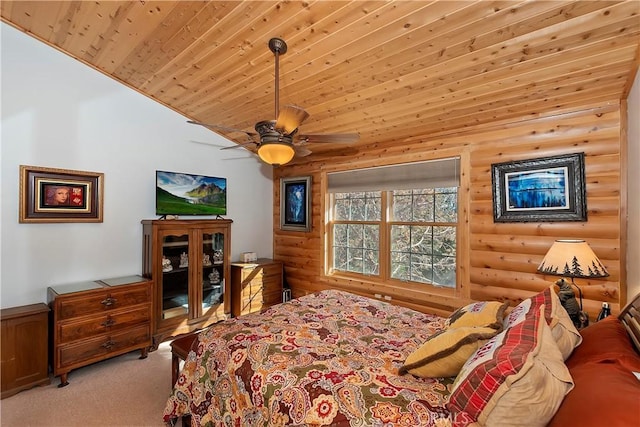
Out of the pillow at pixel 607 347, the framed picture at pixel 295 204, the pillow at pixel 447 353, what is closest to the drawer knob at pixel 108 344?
the framed picture at pixel 295 204

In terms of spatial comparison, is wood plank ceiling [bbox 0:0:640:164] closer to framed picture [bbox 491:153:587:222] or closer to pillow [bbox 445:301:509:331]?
framed picture [bbox 491:153:587:222]

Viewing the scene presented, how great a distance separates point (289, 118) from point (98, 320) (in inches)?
107

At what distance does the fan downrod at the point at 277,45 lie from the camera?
233cm

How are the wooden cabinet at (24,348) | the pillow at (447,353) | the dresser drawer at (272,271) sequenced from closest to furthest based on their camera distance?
the pillow at (447,353) → the wooden cabinet at (24,348) → the dresser drawer at (272,271)

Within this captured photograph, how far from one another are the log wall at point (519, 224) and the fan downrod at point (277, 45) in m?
1.83

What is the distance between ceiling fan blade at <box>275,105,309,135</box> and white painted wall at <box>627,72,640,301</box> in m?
2.21

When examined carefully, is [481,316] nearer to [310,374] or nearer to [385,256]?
[310,374]

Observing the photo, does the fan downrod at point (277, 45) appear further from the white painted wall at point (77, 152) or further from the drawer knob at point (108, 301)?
the drawer knob at point (108, 301)

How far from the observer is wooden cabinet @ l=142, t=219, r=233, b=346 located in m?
3.36

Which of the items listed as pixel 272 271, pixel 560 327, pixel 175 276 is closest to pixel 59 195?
Answer: pixel 175 276

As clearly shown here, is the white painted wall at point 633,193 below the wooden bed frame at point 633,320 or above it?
above

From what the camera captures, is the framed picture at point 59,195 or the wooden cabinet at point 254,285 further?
the wooden cabinet at point 254,285

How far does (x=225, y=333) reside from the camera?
6.64ft

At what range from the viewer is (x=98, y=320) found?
113 inches
